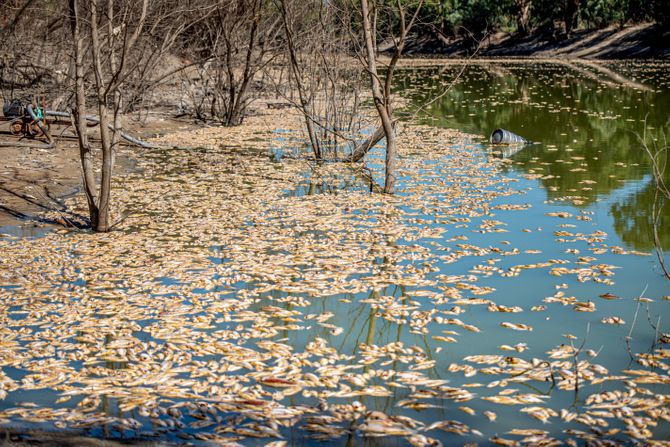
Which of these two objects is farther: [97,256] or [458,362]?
[97,256]

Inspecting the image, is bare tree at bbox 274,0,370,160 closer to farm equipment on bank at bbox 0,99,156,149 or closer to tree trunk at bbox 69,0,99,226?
farm equipment on bank at bbox 0,99,156,149

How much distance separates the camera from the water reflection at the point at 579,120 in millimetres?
12691

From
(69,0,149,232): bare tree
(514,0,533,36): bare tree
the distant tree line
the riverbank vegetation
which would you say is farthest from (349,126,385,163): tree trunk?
(514,0,533,36): bare tree

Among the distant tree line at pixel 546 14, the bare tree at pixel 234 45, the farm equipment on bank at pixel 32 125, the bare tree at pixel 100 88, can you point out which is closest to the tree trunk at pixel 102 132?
the bare tree at pixel 100 88

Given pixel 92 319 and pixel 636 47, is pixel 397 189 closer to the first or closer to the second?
pixel 92 319

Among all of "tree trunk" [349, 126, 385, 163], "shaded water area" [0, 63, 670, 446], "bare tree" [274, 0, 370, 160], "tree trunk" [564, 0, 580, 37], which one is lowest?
"shaded water area" [0, 63, 670, 446]

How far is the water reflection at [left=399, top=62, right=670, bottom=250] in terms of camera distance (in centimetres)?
1269

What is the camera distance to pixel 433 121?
23.3 meters

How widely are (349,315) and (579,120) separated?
16104 mm

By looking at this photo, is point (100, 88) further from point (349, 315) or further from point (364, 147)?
point (364, 147)

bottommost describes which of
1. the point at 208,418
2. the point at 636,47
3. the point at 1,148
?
the point at 208,418

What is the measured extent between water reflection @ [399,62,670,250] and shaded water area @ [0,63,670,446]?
0.18 m

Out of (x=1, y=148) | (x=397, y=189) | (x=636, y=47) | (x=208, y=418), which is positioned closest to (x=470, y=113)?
(x=397, y=189)

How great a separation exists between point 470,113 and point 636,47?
31.5m
